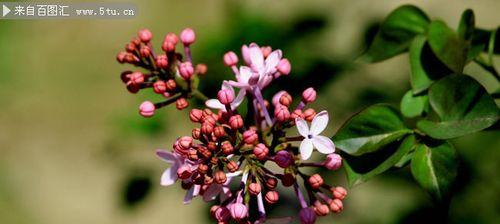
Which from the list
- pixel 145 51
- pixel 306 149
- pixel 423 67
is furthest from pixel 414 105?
pixel 145 51

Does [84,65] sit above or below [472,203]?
above

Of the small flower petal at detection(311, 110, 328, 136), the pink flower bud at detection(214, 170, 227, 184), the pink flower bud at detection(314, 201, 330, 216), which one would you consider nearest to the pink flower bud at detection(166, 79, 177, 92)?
the pink flower bud at detection(214, 170, 227, 184)

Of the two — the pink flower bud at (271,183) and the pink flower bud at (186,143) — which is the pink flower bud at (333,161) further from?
the pink flower bud at (186,143)

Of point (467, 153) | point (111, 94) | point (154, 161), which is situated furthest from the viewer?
point (111, 94)

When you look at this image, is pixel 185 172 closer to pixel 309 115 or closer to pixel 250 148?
pixel 250 148

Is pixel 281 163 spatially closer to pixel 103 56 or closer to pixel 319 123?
pixel 319 123

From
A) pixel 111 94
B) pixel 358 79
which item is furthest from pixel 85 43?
pixel 358 79

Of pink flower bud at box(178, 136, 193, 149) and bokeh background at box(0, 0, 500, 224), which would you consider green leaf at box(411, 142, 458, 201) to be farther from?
bokeh background at box(0, 0, 500, 224)

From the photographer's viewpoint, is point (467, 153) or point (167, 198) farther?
point (167, 198)
